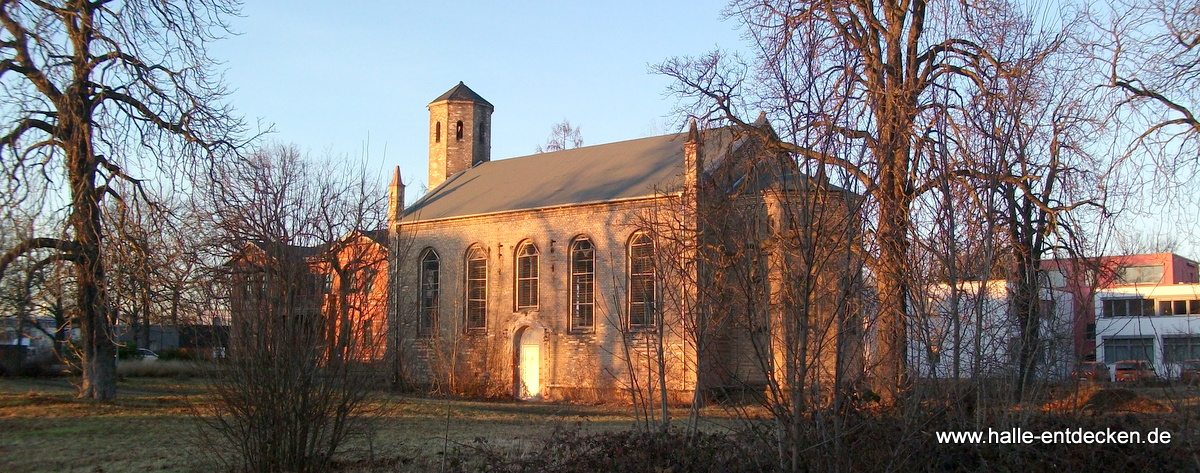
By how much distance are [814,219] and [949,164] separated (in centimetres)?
236

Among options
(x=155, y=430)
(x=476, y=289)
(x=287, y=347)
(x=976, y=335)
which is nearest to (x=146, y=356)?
(x=476, y=289)

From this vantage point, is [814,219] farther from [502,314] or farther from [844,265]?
[502,314]

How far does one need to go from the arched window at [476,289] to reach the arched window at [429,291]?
143cm

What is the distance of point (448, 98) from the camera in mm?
43031

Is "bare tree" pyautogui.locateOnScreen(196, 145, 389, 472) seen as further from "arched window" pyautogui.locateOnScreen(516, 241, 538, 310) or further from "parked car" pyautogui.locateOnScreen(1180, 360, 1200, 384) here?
"arched window" pyautogui.locateOnScreen(516, 241, 538, 310)

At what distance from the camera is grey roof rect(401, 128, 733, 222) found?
31.2m

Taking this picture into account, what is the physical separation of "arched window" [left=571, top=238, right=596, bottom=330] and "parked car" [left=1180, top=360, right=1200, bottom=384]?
78.7 ft

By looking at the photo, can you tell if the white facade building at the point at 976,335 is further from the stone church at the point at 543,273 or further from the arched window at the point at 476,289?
the arched window at the point at 476,289

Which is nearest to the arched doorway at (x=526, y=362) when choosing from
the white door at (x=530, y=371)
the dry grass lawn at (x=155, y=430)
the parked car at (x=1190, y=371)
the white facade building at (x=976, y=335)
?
the white door at (x=530, y=371)

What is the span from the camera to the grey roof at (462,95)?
4300 centimetres

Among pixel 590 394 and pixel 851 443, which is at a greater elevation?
pixel 851 443

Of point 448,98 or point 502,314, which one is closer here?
point 502,314

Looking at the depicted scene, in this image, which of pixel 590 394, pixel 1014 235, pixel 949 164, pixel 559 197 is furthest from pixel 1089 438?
pixel 559 197

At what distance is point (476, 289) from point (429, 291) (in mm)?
2258
